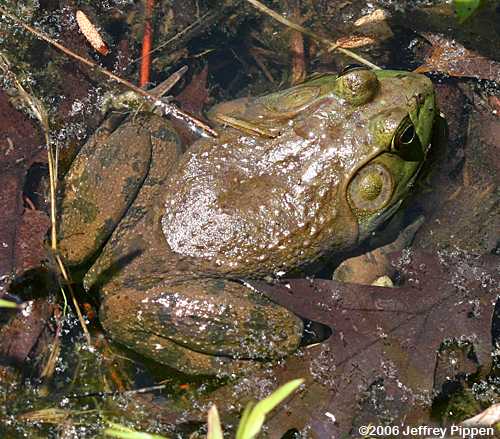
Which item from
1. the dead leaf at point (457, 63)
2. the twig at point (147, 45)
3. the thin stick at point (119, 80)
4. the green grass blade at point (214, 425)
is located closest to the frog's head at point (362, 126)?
the thin stick at point (119, 80)

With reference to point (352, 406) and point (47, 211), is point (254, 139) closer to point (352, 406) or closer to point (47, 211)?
point (47, 211)

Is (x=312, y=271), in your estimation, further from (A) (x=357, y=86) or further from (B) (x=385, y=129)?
(A) (x=357, y=86)

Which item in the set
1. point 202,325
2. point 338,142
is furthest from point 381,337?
point 338,142

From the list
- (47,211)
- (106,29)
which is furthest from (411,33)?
(47,211)

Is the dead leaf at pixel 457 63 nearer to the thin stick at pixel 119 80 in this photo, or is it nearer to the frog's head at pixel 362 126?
the frog's head at pixel 362 126

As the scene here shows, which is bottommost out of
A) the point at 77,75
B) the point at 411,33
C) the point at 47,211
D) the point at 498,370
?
the point at 498,370

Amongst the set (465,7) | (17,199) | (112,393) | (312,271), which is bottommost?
(312,271)
